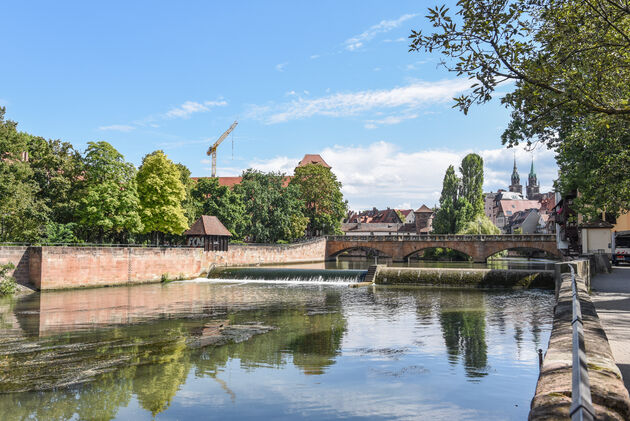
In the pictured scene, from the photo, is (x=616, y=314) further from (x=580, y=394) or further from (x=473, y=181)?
(x=473, y=181)

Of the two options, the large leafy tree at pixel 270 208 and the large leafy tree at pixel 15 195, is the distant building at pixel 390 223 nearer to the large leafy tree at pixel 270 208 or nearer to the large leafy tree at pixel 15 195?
the large leafy tree at pixel 270 208

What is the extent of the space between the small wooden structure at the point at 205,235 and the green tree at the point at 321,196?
28482 millimetres

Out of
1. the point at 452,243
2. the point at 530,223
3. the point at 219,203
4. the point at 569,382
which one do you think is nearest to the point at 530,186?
the point at 530,223

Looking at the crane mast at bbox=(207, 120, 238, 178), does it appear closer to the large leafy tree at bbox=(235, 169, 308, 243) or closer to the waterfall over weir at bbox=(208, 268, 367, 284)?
the large leafy tree at bbox=(235, 169, 308, 243)

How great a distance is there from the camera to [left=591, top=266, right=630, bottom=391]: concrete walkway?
25.4ft

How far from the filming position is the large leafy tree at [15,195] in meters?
33.0

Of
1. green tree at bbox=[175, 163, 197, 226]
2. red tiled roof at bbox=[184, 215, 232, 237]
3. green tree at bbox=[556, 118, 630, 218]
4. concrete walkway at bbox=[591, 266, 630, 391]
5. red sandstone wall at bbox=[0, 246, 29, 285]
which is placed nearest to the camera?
concrete walkway at bbox=[591, 266, 630, 391]

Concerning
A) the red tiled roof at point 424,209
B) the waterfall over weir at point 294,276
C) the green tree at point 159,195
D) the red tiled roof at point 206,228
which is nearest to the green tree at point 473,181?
the red tiled roof at point 424,209

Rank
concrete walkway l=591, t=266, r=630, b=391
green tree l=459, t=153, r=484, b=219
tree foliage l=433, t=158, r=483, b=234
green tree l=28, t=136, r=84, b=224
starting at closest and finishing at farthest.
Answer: concrete walkway l=591, t=266, r=630, b=391, green tree l=28, t=136, r=84, b=224, tree foliage l=433, t=158, r=483, b=234, green tree l=459, t=153, r=484, b=219

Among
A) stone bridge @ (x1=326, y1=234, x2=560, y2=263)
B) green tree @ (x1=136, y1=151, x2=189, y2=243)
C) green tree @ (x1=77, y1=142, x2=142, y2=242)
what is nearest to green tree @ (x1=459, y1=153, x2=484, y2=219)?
stone bridge @ (x1=326, y1=234, x2=560, y2=263)

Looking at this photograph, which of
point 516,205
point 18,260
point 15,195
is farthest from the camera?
point 516,205

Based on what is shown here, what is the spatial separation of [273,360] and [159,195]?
3854 centimetres

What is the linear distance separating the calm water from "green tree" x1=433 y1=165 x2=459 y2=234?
57972 mm

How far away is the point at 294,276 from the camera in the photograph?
3819 cm
